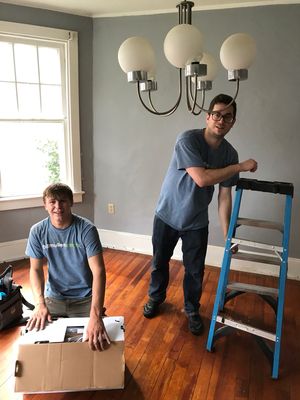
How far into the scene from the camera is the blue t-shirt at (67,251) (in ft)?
5.24

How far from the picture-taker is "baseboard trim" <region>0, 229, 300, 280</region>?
2793mm

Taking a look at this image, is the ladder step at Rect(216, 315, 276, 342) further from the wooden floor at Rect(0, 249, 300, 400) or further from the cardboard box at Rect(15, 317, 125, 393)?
the cardboard box at Rect(15, 317, 125, 393)

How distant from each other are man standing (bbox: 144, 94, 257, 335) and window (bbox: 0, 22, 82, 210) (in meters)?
1.42

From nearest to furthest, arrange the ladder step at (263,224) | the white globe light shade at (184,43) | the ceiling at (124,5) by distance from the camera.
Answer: the white globe light shade at (184,43) → the ladder step at (263,224) → the ceiling at (124,5)

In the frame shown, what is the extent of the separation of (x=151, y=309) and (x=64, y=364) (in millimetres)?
854

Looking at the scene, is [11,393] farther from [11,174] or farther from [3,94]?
[3,94]

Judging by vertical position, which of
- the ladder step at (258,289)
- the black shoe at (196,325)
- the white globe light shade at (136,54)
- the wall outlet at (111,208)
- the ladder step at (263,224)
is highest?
the white globe light shade at (136,54)

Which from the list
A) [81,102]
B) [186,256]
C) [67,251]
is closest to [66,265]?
[67,251]

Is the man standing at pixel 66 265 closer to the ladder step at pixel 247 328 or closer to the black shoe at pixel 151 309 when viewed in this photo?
the black shoe at pixel 151 309

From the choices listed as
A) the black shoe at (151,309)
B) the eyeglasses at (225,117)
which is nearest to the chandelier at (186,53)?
the eyeglasses at (225,117)

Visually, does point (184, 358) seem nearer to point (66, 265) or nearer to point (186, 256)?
point (186, 256)

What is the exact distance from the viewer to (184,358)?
5.92 feet

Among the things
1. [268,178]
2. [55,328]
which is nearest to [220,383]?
[55,328]

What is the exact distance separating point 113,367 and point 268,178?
1908 millimetres
